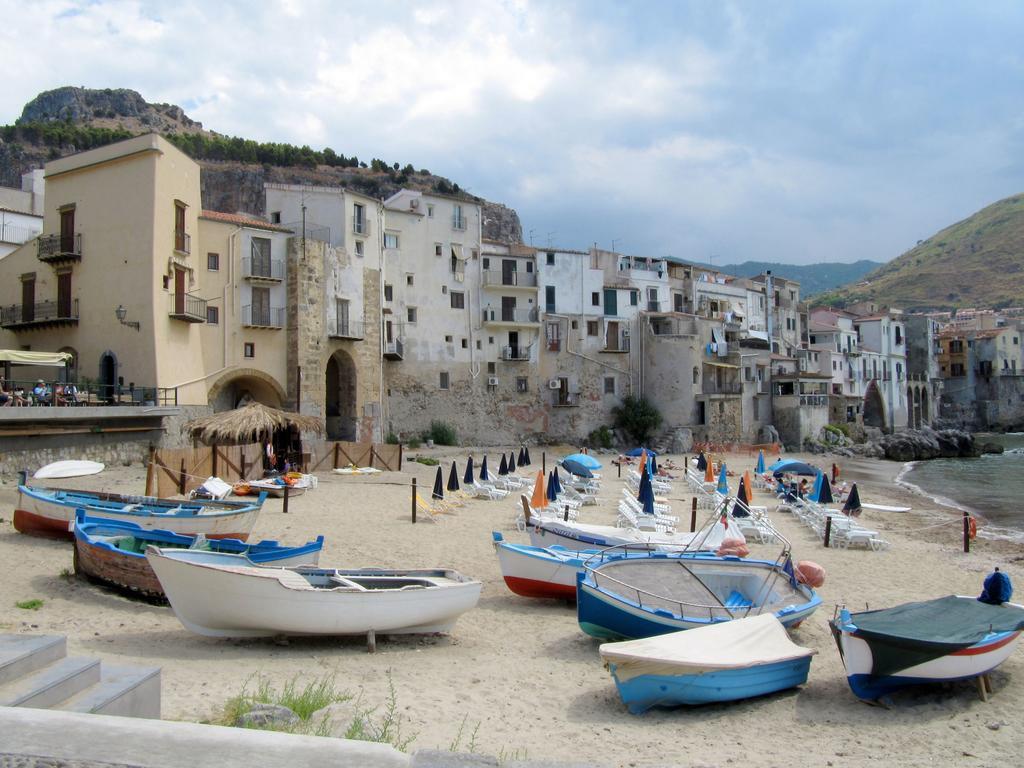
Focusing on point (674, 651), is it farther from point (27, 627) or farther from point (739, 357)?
point (739, 357)

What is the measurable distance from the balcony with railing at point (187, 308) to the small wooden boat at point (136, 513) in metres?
15.1

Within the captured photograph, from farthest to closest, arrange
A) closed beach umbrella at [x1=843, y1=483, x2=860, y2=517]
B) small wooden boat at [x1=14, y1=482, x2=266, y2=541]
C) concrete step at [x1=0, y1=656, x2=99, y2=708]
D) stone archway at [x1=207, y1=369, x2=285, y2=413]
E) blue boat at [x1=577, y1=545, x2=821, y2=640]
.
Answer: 1. stone archway at [x1=207, y1=369, x2=285, y2=413]
2. closed beach umbrella at [x1=843, y1=483, x2=860, y2=517]
3. small wooden boat at [x1=14, y1=482, x2=266, y2=541]
4. blue boat at [x1=577, y1=545, x2=821, y2=640]
5. concrete step at [x1=0, y1=656, x2=99, y2=708]


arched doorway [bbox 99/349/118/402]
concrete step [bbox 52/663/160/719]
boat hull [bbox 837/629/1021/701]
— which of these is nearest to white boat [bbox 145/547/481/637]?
concrete step [bbox 52/663/160/719]

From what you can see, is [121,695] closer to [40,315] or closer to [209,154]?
[40,315]

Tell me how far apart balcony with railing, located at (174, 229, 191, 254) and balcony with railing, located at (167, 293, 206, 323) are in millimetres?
1745

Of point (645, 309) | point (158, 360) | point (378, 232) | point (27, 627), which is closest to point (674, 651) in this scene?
point (27, 627)

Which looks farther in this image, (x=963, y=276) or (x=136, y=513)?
(x=963, y=276)

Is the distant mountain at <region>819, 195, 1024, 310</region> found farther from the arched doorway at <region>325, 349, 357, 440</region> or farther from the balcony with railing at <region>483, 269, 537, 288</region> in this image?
the arched doorway at <region>325, 349, 357, 440</region>

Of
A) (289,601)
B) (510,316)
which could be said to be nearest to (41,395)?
(289,601)

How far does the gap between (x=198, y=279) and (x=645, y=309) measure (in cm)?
3115

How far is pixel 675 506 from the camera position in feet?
93.0

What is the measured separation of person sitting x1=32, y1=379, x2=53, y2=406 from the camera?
2442cm

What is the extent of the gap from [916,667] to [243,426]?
74.9ft

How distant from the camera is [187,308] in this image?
104ft
